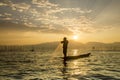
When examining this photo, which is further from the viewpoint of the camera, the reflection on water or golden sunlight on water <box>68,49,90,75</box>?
golden sunlight on water <box>68,49,90,75</box>

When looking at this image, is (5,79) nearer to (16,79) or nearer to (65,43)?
(16,79)

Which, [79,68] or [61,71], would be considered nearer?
[61,71]

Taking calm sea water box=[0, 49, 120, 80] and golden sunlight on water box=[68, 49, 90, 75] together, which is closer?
calm sea water box=[0, 49, 120, 80]

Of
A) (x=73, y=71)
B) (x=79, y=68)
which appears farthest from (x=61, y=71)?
(x=79, y=68)

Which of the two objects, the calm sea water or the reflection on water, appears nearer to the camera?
the calm sea water

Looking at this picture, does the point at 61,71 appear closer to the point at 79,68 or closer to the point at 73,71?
the point at 73,71

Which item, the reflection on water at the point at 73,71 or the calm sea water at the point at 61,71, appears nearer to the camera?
the calm sea water at the point at 61,71

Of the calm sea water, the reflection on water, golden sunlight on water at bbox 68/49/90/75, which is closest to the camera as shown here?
the calm sea water

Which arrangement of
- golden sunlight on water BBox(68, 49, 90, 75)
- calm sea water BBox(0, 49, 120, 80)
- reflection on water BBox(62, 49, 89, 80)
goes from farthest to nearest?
golden sunlight on water BBox(68, 49, 90, 75), reflection on water BBox(62, 49, 89, 80), calm sea water BBox(0, 49, 120, 80)

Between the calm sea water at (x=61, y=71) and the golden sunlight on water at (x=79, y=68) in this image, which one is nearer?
the calm sea water at (x=61, y=71)

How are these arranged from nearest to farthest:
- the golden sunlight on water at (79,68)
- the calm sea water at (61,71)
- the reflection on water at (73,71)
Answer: the calm sea water at (61,71) → the reflection on water at (73,71) → the golden sunlight on water at (79,68)

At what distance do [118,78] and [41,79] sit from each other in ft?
23.9

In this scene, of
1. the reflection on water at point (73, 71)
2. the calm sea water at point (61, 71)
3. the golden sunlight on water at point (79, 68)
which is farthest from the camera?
the golden sunlight on water at point (79, 68)

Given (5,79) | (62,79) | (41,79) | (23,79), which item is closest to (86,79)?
(62,79)
